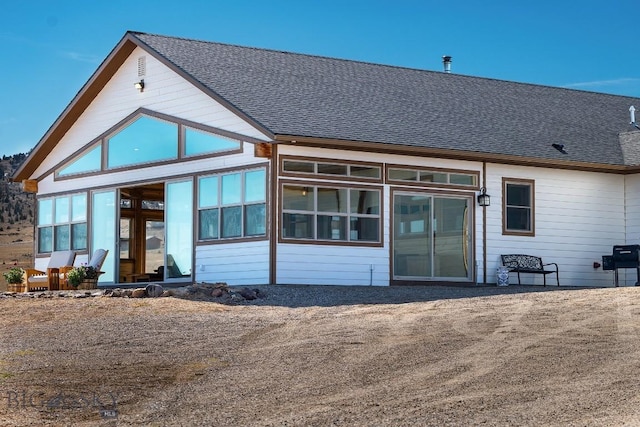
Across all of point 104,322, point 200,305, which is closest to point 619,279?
point 200,305

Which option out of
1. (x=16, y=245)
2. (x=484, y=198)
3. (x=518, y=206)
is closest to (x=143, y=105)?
(x=484, y=198)

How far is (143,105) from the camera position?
22891 mm

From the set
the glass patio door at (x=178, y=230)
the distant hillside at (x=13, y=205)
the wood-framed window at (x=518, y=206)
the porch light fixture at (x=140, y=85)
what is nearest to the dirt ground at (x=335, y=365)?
the glass patio door at (x=178, y=230)

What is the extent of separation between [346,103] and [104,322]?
32.1ft

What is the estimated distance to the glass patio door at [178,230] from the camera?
21.5 meters

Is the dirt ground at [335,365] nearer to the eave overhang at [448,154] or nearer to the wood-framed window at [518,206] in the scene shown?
the eave overhang at [448,154]

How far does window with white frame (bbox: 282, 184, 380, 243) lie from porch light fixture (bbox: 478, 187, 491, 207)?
7.88ft

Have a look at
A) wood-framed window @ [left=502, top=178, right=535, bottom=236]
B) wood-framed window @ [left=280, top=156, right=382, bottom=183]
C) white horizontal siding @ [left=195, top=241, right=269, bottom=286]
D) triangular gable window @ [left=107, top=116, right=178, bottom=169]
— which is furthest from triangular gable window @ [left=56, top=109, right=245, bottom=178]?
wood-framed window @ [left=502, top=178, right=535, bottom=236]

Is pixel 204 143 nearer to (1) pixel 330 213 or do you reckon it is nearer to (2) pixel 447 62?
(1) pixel 330 213

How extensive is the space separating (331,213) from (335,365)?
9947 millimetres

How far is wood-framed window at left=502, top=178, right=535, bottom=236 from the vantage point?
22.3m

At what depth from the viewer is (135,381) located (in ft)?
33.4

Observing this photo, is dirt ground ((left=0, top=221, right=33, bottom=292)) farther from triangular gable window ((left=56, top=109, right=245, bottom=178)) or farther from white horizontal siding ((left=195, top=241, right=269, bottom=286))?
white horizontal siding ((left=195, top=241, right=269, bottom=286))

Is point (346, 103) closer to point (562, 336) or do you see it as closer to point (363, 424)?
point (562, 336)
